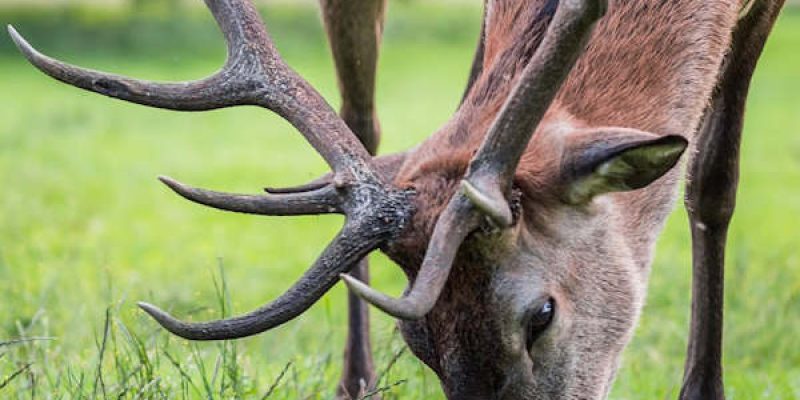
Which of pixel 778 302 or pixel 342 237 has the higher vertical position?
pixel 778 302

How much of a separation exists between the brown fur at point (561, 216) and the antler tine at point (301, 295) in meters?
0.10

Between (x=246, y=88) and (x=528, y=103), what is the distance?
2.86 ft

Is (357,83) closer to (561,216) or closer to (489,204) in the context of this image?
(561,216)

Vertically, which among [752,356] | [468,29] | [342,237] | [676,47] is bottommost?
[342,237]

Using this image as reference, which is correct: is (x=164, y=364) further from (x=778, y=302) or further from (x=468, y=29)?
(x=468, y=29)

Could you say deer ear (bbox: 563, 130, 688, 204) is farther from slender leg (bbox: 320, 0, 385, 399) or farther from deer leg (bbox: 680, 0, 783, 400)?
slender leg (bbox: 320, 0, 385, 399)

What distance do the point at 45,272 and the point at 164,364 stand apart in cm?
329

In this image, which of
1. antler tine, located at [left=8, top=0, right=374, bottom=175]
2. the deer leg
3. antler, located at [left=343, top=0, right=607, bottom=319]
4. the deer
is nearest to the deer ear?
the deer

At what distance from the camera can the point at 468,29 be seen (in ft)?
89.1

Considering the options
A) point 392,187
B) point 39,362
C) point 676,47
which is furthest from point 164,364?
point 676,47

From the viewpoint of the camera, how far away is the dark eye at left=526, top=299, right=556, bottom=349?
3.74 meters

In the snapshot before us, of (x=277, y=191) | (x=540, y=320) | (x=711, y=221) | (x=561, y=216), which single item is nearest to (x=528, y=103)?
(x=561, y=216)

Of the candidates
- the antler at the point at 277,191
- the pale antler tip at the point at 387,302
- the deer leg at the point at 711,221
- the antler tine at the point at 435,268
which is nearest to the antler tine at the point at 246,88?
the antler at the point at 277,191

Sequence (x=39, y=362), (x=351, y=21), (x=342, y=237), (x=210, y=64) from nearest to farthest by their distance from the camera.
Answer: (x=342, y=237)
(x=39, y=362)
(x=351, y=21)
(x=210, y=64)
